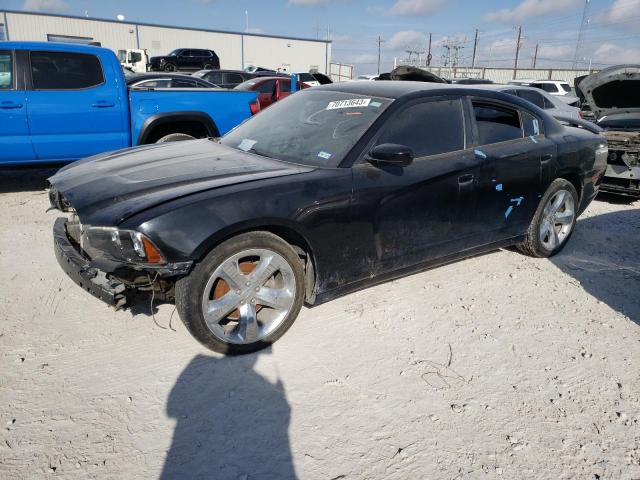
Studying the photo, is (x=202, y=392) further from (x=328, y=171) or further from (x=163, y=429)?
(x=328, y=171)

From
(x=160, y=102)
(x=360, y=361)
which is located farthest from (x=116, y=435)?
(x=160, y=102)

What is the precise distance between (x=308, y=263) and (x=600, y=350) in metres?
2.01

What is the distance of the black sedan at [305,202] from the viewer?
103 inches

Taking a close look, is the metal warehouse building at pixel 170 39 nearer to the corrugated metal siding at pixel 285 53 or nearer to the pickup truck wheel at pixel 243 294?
the corrugated metal siding at pixel 285 53

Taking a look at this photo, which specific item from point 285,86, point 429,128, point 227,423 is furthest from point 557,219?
point 285,86

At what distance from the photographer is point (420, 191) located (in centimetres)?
338

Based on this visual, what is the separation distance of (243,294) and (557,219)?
11.0 ft

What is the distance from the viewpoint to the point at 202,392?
8.47 ft

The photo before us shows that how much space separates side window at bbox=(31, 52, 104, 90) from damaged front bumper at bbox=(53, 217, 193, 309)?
4191 mm

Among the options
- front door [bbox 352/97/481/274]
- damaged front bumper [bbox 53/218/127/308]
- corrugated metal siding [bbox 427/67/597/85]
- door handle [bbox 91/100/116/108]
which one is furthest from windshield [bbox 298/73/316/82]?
damaged front bumper [bbox 53/218/127/308]

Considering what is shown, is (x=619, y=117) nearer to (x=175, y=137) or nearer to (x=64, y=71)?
(x=175, y=137)

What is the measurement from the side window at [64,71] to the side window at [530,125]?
16.6 ft

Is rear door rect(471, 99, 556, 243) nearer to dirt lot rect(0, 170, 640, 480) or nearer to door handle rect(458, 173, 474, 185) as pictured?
door handle rect(458, 173, 474, 185)

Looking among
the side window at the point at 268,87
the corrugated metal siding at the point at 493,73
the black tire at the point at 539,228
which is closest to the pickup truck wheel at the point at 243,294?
the black tire at the point at 539,228
